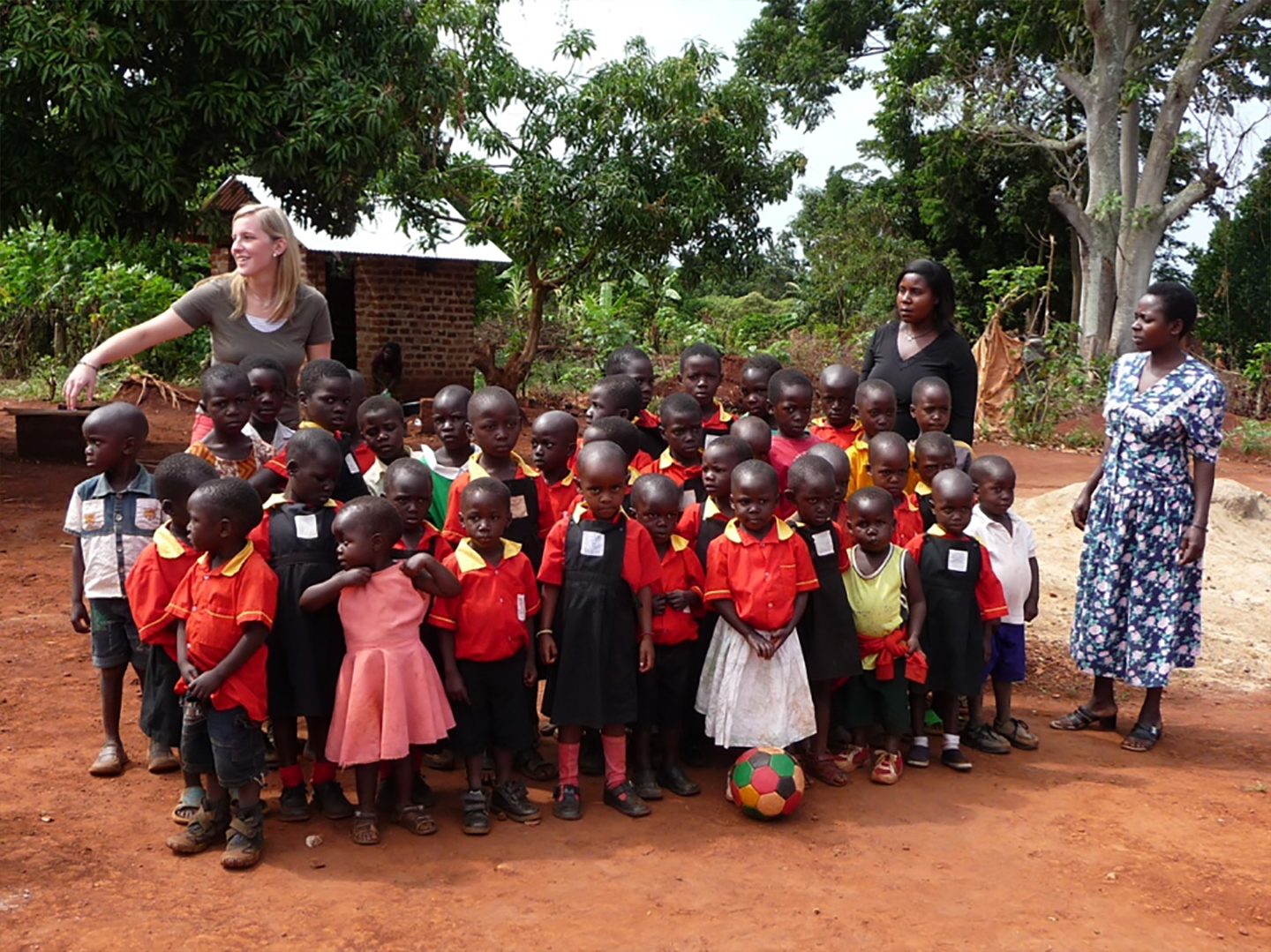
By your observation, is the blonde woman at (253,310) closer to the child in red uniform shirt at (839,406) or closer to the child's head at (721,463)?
the child's head at (721,463)

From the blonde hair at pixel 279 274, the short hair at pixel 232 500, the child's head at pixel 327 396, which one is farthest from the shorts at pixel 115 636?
the blonde hair at pixel 279 274

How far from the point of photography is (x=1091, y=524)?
4992 mm

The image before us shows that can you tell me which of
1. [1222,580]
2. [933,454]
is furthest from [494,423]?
[1222,580]

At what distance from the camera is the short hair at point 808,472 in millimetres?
4094

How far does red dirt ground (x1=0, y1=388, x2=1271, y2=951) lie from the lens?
306cm

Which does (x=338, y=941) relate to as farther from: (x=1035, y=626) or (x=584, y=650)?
(x=1035, y=626)

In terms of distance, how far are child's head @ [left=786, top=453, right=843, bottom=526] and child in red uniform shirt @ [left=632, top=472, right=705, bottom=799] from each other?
434 mm

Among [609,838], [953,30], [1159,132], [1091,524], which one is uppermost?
[953,30]

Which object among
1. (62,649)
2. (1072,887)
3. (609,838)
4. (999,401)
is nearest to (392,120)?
(62,649)

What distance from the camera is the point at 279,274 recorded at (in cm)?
437

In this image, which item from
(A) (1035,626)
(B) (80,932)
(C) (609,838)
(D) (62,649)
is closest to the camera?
(B) (80,932)

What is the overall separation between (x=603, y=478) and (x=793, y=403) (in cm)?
122

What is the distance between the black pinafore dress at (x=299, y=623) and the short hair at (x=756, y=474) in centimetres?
139

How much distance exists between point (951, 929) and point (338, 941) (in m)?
1.66
